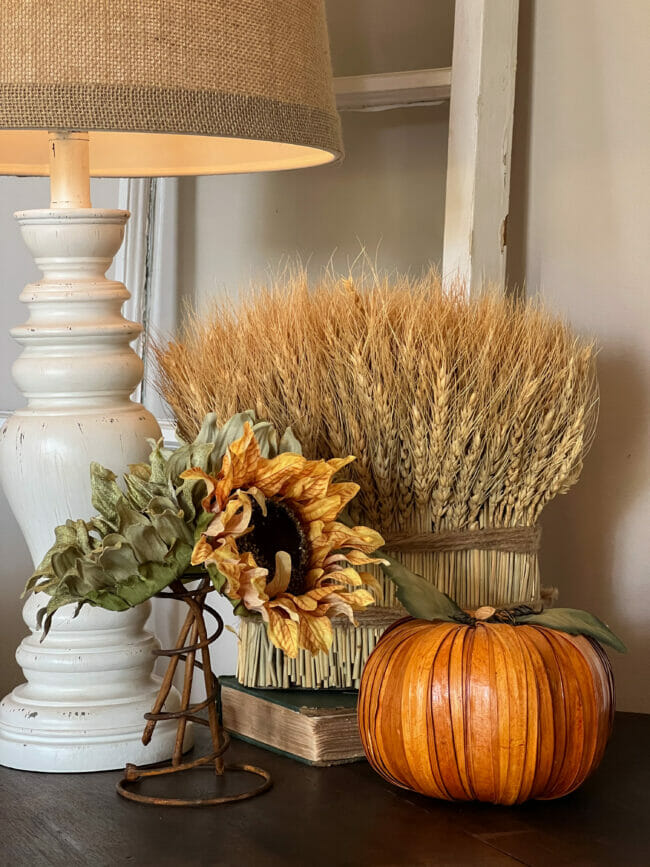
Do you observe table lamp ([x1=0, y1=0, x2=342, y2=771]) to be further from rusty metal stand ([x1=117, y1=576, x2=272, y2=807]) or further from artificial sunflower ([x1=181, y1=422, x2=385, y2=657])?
artificial sunflower ([x1=181, y1=422, x2=385, y2=657])

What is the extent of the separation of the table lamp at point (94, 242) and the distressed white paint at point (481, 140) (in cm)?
16

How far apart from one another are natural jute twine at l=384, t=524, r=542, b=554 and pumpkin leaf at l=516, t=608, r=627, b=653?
79mm

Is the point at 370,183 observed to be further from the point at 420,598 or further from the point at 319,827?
the point at 319,827

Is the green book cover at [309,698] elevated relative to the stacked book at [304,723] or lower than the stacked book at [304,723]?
elevated

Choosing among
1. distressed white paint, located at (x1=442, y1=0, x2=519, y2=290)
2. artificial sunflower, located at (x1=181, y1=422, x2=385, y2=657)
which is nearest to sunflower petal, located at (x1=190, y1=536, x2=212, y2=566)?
artificial sunflower, located at (x1=181, y1=422, x2=385, y2=657)

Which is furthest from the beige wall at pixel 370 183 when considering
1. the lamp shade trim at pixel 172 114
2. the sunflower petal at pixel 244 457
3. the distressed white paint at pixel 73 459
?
the sunflower petal at pixel 244 457

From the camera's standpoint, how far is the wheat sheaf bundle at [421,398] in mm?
685

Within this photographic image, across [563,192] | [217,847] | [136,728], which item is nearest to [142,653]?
[136,728]

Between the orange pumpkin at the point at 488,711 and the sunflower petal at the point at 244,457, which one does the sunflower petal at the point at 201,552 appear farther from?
the orange pumpkin at the point at 488,711

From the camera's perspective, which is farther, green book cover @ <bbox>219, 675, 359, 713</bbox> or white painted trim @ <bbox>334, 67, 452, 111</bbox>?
white painted trim @ <bbox>334, 67, 452, 111</bbox>

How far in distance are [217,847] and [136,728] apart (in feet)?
0.51

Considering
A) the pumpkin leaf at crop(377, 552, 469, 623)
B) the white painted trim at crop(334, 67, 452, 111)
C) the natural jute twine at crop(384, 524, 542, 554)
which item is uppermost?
the white painted trim at crop(334, 67, 452, 111)

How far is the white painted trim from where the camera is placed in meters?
0.92

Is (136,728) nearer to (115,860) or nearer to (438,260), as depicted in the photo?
(115,860)
